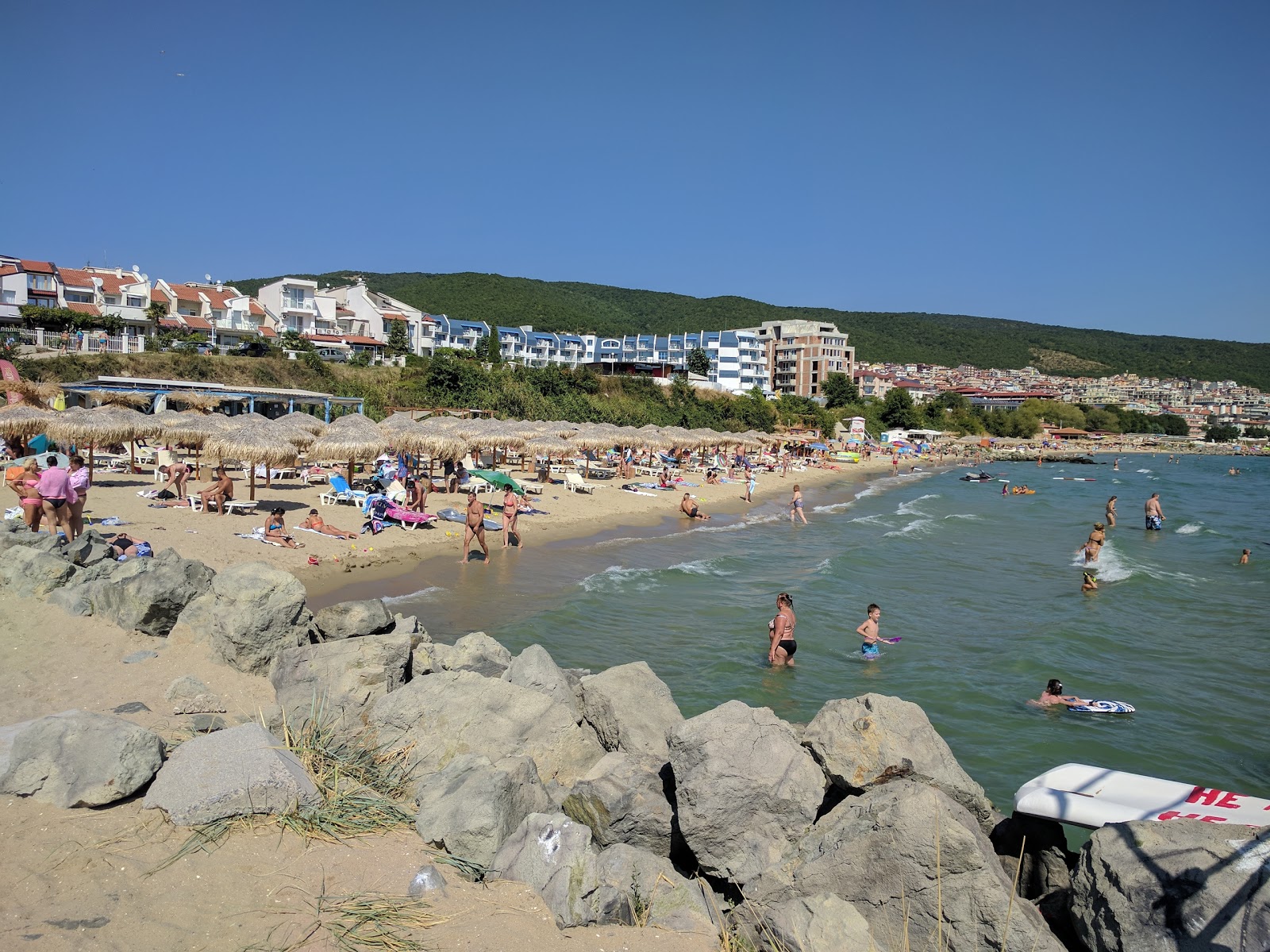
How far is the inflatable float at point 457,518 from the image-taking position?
722 inches

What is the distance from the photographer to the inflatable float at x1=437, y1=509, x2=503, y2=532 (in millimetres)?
18344

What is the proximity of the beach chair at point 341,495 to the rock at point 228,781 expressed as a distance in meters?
14.5

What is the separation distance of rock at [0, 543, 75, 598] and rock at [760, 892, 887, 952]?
734cm

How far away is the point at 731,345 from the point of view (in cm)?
8794

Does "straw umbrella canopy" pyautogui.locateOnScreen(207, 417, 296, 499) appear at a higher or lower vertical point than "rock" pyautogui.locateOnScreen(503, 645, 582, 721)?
higher

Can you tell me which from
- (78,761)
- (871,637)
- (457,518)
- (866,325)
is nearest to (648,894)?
(78,761)

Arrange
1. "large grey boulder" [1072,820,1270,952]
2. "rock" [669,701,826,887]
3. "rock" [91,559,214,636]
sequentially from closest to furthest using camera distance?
"large grey boulder" [1072,820,1270,952] → "rock" [669,701,826,887] → "rock" [91,559,214,636]

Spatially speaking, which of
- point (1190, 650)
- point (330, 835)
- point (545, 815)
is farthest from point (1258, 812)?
point (1190, 650)

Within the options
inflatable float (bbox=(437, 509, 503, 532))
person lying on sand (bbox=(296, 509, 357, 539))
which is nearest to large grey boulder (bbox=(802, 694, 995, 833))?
person lying on sand (bbox=(296, 509, 357, 539))

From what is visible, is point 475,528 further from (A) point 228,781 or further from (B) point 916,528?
(B) point 916,528

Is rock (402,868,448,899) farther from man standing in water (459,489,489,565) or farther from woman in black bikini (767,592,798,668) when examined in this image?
man standing in water (459,489,489,565)

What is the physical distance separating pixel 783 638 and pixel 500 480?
42.7 feet

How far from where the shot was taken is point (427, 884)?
4203 mm

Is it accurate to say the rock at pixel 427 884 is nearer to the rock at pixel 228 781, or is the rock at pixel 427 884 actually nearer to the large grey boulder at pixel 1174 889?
the rock at pixel 228 781
